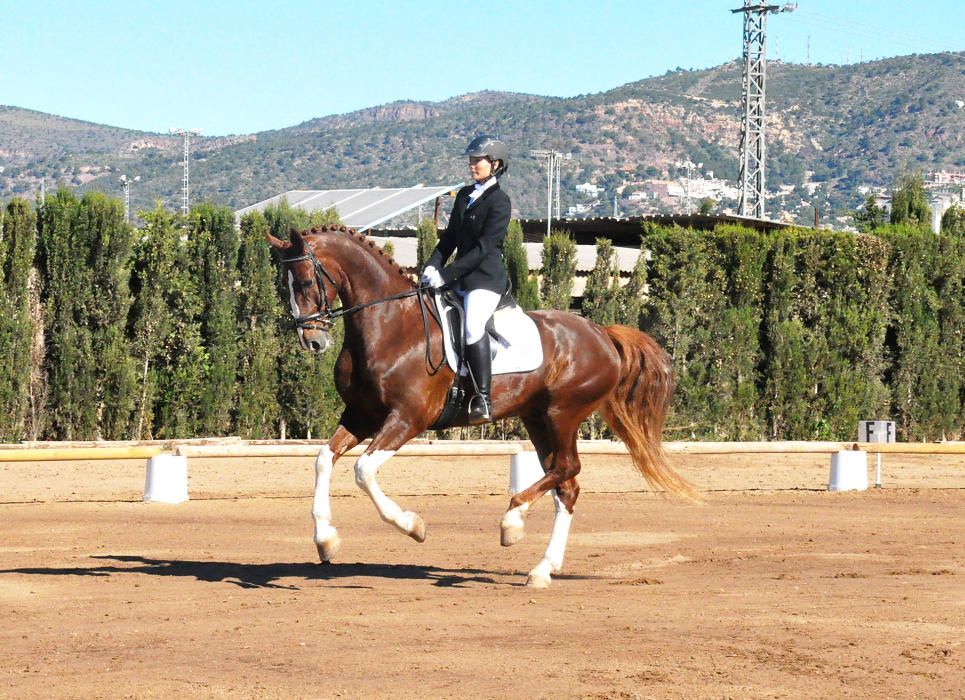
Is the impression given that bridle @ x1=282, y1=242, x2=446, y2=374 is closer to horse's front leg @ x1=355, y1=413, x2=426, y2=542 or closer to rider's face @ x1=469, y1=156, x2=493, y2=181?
horse's front leg @ x1=355, y1=413, x2=426, y2=542

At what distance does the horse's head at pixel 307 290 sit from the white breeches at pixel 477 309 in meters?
1.02

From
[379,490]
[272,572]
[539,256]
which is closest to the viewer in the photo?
[379,490]

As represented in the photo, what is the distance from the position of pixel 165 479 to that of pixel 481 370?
684 centimetres

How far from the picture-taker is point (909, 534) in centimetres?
1322

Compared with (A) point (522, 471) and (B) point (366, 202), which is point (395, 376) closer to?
(A) point (522, 471)

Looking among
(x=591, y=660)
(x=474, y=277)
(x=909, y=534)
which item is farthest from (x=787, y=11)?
(x=591, y=660)

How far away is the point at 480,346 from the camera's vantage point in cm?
991

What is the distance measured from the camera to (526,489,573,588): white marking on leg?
970cm

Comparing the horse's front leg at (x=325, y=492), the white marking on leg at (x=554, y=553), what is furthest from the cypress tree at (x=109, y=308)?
the white marking on leg at (x=554, y=553)

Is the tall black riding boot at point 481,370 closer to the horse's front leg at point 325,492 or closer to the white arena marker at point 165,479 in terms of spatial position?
the horse's front leg at point 325,492

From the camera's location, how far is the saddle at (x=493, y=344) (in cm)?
993

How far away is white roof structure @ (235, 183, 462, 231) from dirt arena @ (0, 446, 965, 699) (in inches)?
922

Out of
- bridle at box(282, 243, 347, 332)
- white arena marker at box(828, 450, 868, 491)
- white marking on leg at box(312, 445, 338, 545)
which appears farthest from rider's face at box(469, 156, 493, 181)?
white arena marker at box(828, 450, 868, 491)

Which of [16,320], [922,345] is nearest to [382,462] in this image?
[16,320]
